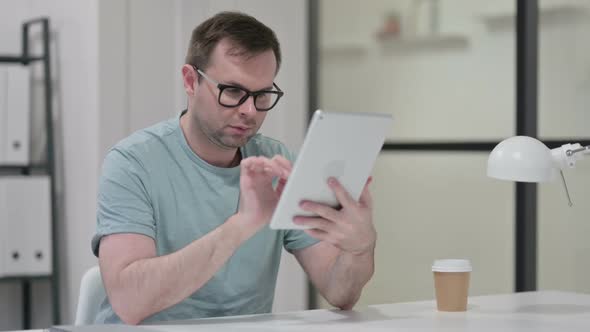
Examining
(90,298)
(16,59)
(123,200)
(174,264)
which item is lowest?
(90,298)

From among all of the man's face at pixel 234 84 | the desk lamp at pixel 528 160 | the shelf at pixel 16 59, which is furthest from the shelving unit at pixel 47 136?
the desk lamp at pixel 528 160

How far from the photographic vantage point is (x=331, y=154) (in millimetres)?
1689

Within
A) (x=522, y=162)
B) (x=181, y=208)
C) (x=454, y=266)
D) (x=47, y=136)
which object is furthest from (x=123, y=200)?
(x=47, y=136)

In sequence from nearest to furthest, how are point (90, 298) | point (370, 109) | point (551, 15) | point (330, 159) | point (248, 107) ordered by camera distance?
1. point (330, 159)
2. point (248, 107)
3. point (90, 298)
4. point (551, 15)
5. point (370, 109)

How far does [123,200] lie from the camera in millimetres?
2029

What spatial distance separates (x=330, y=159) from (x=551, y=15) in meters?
1.54

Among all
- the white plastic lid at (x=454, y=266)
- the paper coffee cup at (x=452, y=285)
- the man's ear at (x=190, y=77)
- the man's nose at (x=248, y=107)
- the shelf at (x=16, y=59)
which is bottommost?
the paper coffee cup at (x=452, y=285)

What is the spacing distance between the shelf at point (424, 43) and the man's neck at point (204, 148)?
4.23 ft

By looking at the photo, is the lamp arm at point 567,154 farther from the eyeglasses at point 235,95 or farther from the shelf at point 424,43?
the shelf at point 424,43

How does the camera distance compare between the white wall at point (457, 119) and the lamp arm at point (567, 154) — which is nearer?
the lamp arm at point (567, 154)

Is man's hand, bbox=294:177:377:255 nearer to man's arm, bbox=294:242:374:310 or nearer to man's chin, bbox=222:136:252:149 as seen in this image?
man's arm, bbox=294:242:374:310

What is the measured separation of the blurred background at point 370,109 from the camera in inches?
119

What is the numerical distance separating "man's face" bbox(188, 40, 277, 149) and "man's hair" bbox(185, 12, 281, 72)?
13mm

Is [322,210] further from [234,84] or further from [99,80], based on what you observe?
[99,80]
